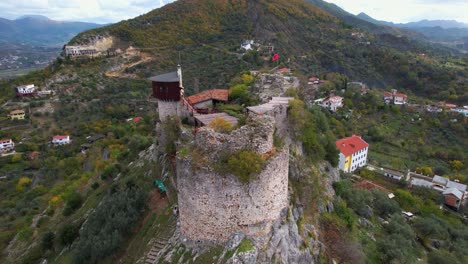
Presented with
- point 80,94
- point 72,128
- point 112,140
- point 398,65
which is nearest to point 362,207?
point 112,140

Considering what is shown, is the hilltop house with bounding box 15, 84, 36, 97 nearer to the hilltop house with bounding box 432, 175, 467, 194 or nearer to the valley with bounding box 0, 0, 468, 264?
the valley with bounding box 0, 0, 468, 264

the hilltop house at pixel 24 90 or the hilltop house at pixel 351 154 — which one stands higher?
the hilltop house at pixel 24 90

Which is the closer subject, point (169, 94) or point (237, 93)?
point (169, 94)

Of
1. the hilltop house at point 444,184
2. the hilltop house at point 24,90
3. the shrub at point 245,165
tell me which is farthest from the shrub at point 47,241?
the hilltop house at point 24,90

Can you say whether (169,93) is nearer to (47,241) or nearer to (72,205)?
(47,241)

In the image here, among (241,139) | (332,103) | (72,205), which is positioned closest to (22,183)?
(72,205)

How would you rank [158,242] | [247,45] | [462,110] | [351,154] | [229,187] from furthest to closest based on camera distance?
[247,45]
[462,110]
[351,154]
[158,242]
[229,187]

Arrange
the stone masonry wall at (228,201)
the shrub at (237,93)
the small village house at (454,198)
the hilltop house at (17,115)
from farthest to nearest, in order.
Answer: the hilltop house at (17,115), the small village house at (454,198), the shrub at (237,93), the stone masonry wall at (228,201)

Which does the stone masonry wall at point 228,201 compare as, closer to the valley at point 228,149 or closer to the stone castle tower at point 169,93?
the valley at point 228,149
